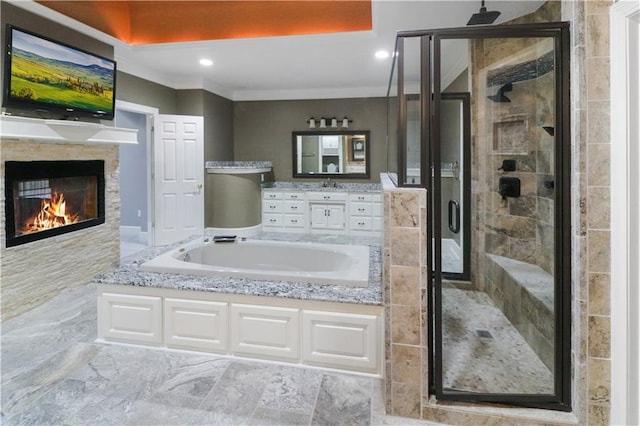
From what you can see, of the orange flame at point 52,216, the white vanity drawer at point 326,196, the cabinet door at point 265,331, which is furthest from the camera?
the white vanity drawer at point 326,196

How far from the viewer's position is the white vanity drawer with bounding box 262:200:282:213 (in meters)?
6.43

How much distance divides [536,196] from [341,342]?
1.48 metres

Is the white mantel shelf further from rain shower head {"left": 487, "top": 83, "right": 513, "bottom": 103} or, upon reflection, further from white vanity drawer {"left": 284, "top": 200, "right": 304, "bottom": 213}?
rain shower head {"left": 487, "top": 83, "right": 513, "bottom": 103}

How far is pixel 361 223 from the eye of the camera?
6109 millimetres

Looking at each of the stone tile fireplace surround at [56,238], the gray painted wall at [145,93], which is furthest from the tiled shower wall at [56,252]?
the gray painted wall at [145,93]

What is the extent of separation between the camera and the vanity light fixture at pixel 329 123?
662cm

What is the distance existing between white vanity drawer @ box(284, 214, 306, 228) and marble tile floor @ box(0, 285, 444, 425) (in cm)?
395

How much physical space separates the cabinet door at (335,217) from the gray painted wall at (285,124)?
30.5 inches

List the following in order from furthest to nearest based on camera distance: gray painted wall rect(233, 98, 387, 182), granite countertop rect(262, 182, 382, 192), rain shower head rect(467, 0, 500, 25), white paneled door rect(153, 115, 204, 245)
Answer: gray painted wall rect(233, 98, 387, 182)
granite countertop rect(262, 182, 382, 192)
white paneled door rect(153, 115, 204, 245)
rain shower head rect(467, 0, 500, 25)

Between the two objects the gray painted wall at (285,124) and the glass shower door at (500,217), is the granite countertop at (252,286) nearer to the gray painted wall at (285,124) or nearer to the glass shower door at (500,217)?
the glass shower door at (500,217)

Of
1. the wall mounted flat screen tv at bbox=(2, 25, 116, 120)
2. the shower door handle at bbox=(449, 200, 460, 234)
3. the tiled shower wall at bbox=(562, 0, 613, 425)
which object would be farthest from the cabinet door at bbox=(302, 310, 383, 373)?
the wall mounted flat screen tv at bbox=(2, 25, 116, 120)

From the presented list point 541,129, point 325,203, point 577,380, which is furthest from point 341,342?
point 325,203

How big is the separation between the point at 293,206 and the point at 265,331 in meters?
4.12

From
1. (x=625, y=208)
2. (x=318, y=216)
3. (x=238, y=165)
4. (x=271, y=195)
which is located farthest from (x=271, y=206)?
(x=625, y=208)
